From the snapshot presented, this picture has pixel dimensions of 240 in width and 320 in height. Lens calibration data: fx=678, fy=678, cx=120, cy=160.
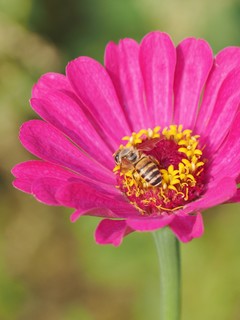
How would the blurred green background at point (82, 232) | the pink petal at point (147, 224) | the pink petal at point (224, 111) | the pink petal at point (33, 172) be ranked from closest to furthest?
the pink petal at point (147, 224)
the pink petal at point (33, 172)
the pink petal at point (224, 111)
the blurred green background at point (82, 232)

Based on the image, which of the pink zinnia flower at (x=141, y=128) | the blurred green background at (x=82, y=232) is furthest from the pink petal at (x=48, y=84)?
the blurred green background at (x=82, y=232)

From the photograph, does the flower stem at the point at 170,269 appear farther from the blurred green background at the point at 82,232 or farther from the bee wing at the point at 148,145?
the blurred green background at the point at 82,232

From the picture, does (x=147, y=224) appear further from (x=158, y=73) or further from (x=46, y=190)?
(x=158, y=73)

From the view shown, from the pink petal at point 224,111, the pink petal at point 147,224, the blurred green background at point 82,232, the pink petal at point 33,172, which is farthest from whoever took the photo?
the blurred green background at point 82,232

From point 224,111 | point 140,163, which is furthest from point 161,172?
point 224,111

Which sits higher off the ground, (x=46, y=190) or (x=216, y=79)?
(x=46, y=190)

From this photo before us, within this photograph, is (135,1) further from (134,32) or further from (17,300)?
(17,300)

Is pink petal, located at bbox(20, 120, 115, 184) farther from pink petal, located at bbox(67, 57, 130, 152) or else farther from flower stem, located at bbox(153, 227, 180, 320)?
flower stem, located at bbox(153, 227, 180, 320)
